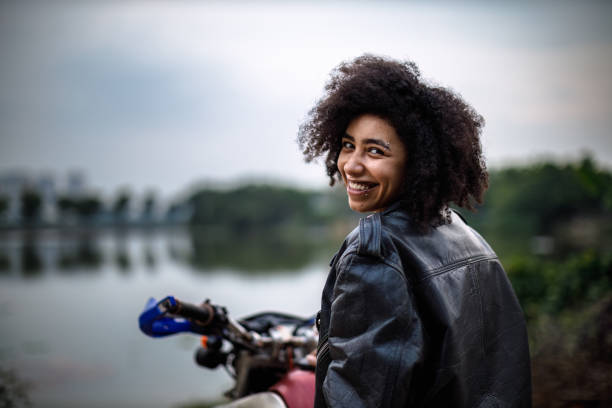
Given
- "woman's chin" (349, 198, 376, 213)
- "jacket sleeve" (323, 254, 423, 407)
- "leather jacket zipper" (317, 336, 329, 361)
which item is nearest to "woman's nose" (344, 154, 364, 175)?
"woman's chin" (349, 198, 376, 213)

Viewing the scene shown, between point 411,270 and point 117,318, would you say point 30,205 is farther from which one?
point 411,270

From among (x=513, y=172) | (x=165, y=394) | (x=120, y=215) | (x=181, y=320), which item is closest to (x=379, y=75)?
(x=181, y=320)

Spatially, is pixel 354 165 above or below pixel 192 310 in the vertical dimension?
above

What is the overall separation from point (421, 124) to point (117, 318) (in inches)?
636

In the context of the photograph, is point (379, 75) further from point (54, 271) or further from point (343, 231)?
point (343, 231)

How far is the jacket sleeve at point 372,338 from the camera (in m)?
1.36

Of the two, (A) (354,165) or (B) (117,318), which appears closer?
(A) (354,165)

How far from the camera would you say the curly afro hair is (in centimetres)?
166

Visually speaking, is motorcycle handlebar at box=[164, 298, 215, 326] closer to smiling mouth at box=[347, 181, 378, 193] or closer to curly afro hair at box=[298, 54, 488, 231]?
smiling mouth at box=[347, 181, 378, 193]

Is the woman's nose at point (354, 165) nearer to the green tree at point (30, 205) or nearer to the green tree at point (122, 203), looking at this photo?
the green tree at point (30, 205)

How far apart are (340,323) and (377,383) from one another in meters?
0.19

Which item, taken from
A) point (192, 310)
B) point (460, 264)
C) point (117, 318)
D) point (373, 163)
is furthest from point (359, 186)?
point (117, 318)

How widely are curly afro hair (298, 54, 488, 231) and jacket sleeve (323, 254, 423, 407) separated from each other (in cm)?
29

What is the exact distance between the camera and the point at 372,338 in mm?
1365
